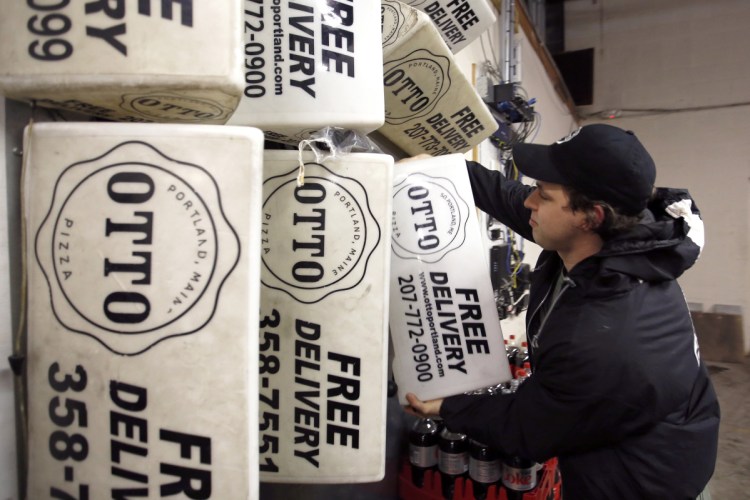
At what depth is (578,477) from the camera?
96 centimetres

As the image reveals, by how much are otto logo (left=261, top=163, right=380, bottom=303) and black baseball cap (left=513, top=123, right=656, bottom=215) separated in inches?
18.6

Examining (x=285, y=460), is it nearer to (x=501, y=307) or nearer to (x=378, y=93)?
(x=378, y=93)

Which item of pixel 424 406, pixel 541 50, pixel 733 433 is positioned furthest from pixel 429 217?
pixel 733 433

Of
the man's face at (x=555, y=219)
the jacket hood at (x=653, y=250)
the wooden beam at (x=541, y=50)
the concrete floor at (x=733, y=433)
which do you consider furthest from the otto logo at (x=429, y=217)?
the concrete floor at (x=733, y=433)

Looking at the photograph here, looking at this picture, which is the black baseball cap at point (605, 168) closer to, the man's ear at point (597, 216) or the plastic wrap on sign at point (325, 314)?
the man's ear at point (597, 216)

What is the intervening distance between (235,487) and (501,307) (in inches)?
81.3

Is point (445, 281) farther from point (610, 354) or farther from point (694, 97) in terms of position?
point (694, 97)

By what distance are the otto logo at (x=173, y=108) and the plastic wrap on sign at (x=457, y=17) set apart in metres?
0.83

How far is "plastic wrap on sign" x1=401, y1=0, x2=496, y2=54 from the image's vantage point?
1.19 meters

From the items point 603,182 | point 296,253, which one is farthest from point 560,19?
point 296,253

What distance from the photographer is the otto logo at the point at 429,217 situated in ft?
2.99

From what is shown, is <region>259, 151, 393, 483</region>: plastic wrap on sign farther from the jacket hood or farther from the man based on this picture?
the jacket hood

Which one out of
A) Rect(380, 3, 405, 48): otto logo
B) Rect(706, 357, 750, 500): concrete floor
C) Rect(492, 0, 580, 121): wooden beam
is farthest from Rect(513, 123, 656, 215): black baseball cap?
Rect(706, 357, 750, 500): concrete floor

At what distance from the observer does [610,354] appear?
84cm
